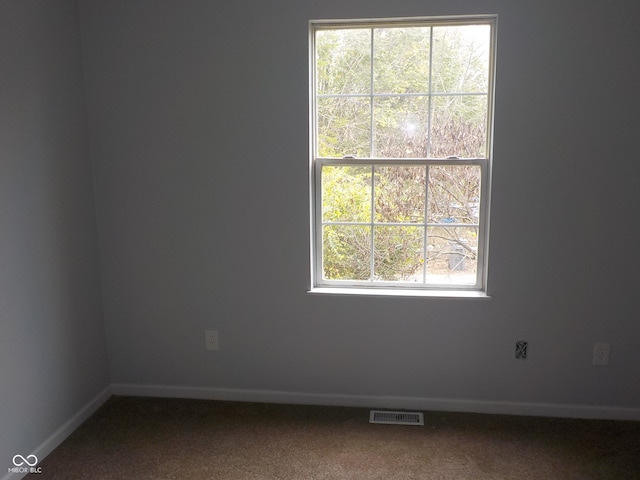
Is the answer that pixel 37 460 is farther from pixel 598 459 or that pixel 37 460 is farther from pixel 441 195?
pixel 598 459

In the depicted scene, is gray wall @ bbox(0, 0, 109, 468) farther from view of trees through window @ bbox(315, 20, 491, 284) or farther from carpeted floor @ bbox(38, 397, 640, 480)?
view of trees through window @ bbox(315, 20, 491, 284)

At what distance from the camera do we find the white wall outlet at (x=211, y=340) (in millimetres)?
2949

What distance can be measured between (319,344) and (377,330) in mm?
338

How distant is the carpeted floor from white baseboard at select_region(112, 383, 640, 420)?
5cm

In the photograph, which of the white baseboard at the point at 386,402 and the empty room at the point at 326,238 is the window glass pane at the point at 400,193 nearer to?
the empty room at the point at 326,238

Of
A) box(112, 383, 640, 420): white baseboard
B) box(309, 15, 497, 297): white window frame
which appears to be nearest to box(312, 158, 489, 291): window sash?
box(309, 15, 497, 297): white window frame

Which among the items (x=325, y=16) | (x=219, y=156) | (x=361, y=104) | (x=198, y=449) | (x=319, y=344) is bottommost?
(x=198, y=449)

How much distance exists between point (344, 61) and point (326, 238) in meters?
0.95

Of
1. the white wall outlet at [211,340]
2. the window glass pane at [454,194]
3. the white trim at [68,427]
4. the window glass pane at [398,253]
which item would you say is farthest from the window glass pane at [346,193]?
the white trim at [68,427]

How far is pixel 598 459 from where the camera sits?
7.75 ft

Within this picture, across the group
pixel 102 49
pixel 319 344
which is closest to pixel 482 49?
pixel 319 344

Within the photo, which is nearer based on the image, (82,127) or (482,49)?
(482,49)

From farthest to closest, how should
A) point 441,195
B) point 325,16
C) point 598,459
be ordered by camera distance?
point 441,195 < point 325,16 < point 598,459

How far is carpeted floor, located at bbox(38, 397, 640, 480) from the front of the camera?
7.59ft
